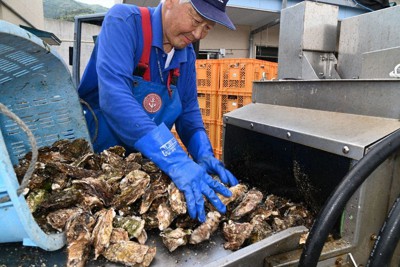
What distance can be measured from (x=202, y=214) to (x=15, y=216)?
28.1 inches

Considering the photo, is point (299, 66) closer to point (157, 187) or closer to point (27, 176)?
point (157, 187)

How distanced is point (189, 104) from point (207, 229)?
1304 millimetres

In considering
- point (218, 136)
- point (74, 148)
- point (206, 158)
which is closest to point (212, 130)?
point (218, 136)

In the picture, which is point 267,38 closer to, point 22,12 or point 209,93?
point 209,93

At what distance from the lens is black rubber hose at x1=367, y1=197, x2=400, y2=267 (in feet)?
3.35

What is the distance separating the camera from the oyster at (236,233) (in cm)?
121

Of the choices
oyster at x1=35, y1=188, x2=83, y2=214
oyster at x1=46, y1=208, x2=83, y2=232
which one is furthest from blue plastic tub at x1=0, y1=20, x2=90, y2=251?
oyster at x1=35, y1=188, x2=83, y2=214

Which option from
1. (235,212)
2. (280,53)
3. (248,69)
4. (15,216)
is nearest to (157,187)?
(235,212)

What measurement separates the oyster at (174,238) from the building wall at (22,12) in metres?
8.62

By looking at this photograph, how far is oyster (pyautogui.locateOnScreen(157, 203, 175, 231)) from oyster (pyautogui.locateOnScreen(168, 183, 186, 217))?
0.07ft

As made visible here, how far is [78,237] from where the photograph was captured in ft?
3.54

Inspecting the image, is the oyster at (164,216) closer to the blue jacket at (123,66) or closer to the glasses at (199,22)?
the blue jacket at (123,66)

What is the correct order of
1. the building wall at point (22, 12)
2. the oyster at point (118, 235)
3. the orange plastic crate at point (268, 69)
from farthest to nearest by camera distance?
the building wall at point (22, 12) → the orange plastic crate at point (268, 69) → the oyster at point (118, 235)

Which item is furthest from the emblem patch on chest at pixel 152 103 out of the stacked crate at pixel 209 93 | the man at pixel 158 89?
the stacked crate at pixel 209 93
